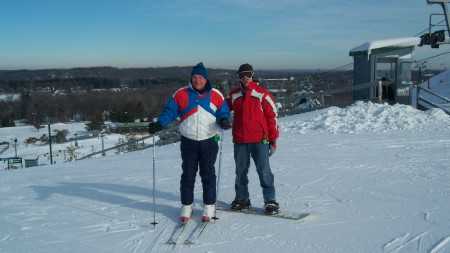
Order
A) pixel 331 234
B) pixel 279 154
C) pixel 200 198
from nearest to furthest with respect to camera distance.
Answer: pixel 331 234
pixel 200 198
pixel 279 154

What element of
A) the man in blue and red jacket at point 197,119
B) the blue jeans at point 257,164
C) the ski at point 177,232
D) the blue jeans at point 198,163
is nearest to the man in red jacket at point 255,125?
the blue jeans at point 257,164

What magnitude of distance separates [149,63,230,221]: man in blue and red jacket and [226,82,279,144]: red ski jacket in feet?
0.72

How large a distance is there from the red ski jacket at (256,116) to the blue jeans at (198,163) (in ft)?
1.21

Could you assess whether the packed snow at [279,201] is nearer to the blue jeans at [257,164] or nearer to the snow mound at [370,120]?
the blue jeans at [257,164]

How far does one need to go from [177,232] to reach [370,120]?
26.3 ft

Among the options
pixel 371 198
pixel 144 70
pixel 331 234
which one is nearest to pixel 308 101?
pixel 371 198

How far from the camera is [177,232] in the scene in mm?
3766

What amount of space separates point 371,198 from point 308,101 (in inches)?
475

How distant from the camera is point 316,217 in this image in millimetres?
4039

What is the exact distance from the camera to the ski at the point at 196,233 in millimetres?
3498

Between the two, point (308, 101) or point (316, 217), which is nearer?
point (316, 217)

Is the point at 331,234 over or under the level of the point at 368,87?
under

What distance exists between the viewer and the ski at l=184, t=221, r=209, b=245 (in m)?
3.50

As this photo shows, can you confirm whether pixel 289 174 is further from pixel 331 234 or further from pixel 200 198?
pixel 331 234
